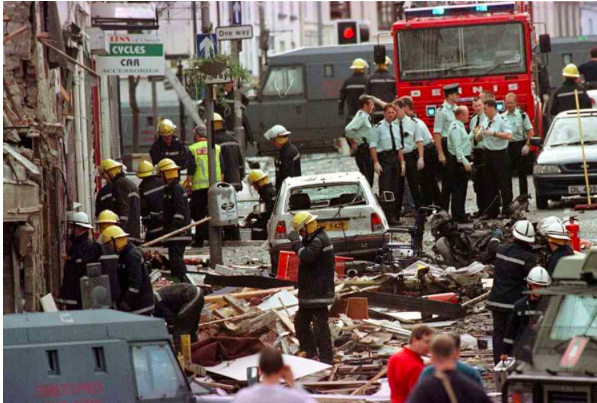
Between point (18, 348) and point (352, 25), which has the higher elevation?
point (352, 25)

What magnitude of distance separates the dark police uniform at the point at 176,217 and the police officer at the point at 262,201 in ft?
12.3

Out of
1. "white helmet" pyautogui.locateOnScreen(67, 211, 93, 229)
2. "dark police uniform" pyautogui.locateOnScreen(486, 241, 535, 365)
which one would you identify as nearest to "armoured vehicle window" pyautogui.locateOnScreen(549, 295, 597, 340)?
"dark police uniform" pyautogui.locateOnScreen(486, 241, 535, 365)

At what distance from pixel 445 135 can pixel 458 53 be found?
585cm

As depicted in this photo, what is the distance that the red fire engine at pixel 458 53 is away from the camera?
3145 cm

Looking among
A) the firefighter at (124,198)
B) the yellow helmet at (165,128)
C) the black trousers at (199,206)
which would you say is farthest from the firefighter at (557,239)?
the black trousers at (199,206)

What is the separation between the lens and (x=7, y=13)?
16922 mm

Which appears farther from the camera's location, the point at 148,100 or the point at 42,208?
the point at 148,100

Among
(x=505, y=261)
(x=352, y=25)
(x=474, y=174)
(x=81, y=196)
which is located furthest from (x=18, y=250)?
(x=352, y=25)

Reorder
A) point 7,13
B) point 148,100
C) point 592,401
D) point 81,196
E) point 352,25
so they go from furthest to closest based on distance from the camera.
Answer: point 148,100, point 352,25, point 81,196, point 7,13, point 592,401

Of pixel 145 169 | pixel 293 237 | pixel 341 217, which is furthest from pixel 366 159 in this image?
pixel 293 237

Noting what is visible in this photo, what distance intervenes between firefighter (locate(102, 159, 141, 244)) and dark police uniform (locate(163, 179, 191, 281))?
1.70ft

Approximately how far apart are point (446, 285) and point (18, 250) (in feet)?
20.0

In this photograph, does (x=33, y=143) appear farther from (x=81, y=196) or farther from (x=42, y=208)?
(x=81, y=196)

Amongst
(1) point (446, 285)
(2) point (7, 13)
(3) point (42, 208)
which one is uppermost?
(2) point (7, 13)
